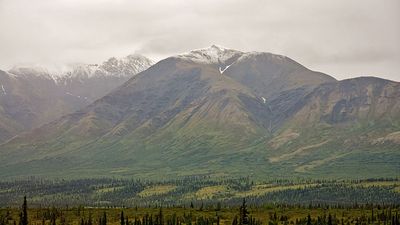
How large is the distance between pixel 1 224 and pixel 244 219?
482 feet

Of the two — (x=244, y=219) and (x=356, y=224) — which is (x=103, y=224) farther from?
(x=244, y=219)

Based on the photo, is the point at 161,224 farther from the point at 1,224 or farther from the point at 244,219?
the point at 244,219

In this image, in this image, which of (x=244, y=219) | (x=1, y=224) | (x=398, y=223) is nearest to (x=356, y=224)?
(x=398, y=223)

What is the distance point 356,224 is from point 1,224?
117 meters

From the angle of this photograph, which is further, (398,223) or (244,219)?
(398,223)

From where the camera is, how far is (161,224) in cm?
19600

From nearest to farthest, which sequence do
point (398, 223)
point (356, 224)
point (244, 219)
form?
point (244, 219) → point (398, 223) → point (356, 224)

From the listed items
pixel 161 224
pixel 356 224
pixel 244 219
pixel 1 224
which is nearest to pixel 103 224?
pixel 161 224

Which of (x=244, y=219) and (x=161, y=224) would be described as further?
(x=161, y=224)

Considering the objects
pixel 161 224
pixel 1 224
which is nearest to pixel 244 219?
pixel 161 224

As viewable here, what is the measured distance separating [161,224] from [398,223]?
74508mm

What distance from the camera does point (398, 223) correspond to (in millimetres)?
186125

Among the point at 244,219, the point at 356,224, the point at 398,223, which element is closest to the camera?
the point at 244,219

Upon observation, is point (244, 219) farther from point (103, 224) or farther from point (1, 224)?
point (1, 224)
